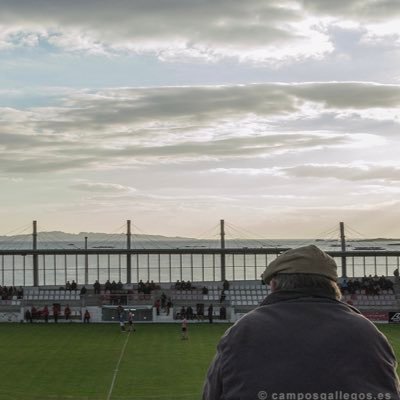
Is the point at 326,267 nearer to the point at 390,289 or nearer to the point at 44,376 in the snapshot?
the point at 44,376

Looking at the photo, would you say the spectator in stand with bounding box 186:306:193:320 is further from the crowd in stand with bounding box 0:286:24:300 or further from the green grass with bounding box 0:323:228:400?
the crowd in stand with bounding box 0:286:24:300

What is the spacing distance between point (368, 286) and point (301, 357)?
180 feet

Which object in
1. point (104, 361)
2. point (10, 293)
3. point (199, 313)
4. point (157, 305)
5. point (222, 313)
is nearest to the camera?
point (104, 361)

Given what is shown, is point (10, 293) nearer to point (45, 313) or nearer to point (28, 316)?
point (28, 316)

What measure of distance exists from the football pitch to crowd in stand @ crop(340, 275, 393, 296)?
7493mm

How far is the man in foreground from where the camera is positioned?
2.79 metres

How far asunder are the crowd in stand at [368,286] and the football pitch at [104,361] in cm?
749

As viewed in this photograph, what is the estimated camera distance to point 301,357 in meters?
2.82

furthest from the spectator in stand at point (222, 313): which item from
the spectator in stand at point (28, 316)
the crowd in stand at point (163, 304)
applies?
the spectator in stand at point (28, 316)

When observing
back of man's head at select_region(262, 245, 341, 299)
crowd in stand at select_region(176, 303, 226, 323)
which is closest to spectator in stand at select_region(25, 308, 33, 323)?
crowd in stand at select_region(176, 303, 226, 323)

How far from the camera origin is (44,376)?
29.4 m

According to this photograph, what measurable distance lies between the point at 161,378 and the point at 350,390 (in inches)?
1051

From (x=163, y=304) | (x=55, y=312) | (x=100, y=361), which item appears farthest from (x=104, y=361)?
(x=163, y=304)

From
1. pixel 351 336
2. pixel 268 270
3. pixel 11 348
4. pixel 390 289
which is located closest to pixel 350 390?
pixel 351 336
